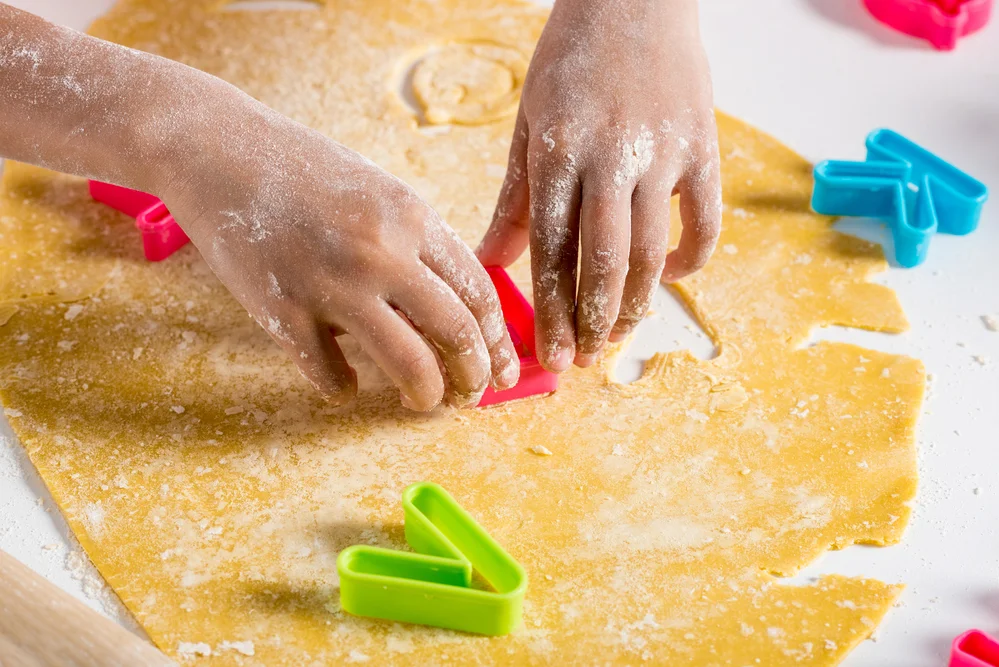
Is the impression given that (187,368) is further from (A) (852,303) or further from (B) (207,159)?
(A) (852,303)

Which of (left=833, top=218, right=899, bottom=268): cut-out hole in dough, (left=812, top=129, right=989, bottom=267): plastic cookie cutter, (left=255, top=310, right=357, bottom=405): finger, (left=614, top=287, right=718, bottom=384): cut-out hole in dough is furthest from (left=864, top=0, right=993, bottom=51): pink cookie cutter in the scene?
(left=255, top=310, right=357, bottom=405): finger

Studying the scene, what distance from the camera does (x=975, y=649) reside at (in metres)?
1.00

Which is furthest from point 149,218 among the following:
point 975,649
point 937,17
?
point 937,17

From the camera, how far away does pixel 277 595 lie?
1044 millimetres

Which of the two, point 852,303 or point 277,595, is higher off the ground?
point 852,303

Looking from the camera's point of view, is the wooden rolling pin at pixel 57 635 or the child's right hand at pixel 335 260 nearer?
the wooden rolling pin at pixel 57 635

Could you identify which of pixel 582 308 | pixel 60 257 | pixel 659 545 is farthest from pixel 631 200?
pixel 60 257

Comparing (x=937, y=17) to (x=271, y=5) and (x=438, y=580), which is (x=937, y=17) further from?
(x=438, y=580)

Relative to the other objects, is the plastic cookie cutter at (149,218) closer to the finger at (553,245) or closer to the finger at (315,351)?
the finger at (315,351)

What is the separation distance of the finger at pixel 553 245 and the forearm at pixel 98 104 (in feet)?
1.03

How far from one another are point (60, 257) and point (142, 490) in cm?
42

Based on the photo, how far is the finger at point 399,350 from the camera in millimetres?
1037

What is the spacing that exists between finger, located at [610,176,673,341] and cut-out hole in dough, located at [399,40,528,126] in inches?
20.1

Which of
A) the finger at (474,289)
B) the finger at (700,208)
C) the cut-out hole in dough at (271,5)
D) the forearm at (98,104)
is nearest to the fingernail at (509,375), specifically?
the finger at (474,289)
